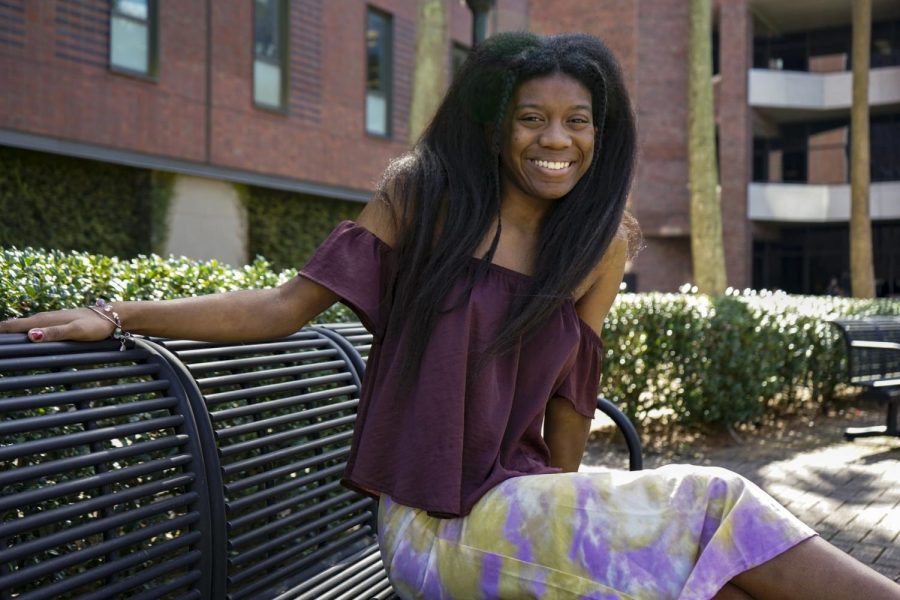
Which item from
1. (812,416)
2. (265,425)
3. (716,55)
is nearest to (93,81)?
(812,416)

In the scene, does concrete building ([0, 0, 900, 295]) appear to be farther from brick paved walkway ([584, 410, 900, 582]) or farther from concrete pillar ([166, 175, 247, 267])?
brick paved walkway ([584, 410, 900, 582])

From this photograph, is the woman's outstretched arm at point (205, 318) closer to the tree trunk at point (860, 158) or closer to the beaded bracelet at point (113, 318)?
the beaded bracelet at point (113, 318)

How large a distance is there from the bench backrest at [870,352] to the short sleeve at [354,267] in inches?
272

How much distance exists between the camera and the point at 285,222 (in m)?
18.5

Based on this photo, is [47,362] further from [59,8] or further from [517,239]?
[59,8]

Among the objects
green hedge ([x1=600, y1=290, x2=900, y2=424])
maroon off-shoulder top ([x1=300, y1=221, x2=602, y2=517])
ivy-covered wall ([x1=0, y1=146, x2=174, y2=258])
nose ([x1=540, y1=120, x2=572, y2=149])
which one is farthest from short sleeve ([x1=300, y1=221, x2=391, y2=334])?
ivy-covered wall ([x1=0, y1=146, x2=174, y2=258])

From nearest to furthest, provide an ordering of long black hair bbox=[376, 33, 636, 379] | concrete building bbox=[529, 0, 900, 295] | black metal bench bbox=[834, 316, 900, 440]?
long black hair bbox=[376, 33, 636, 379] < black metal bench bbox=[834, 316, 900, 440] < concrete building bbox=[529, 0, 900, 295]

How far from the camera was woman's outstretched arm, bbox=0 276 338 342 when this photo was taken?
1.92 metres

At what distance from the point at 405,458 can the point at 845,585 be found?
92 cm

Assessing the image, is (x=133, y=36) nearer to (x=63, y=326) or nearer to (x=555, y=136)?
(x=555, y=136)

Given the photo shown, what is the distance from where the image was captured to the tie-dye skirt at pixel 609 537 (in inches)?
69.6

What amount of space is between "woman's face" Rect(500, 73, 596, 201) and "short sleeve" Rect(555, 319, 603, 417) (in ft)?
1.21

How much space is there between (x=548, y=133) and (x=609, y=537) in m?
0.98

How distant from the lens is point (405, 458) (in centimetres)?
215
